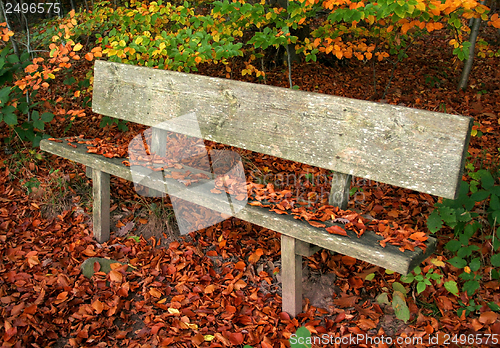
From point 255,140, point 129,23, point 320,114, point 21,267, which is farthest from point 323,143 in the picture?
point 129,23

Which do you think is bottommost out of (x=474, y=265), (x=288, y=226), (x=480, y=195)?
(x=474, y=265)

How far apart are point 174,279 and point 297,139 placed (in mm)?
1287

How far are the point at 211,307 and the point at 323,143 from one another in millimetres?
1216

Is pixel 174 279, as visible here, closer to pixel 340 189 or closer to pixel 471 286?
pixel 340 189

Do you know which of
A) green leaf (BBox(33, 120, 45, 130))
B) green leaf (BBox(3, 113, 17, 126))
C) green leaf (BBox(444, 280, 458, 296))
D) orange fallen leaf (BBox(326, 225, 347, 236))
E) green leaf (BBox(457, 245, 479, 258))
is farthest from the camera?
green leaf (BBox(33, 120, 45, 130))

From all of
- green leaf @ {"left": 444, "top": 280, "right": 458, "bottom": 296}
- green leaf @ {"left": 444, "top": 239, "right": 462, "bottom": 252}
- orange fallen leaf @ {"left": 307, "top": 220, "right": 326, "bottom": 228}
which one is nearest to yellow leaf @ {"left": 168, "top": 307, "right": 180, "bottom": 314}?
orange fallen leaf @ {"left": 307, "top": 220, "right": 326, "bottom": 228}

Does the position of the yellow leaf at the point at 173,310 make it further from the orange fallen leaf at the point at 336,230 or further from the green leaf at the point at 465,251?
the green leaf at the point at 465,251

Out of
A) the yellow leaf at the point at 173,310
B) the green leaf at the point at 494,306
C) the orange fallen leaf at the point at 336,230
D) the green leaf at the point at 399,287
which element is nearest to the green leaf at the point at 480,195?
the green leaf at the point at 494,306

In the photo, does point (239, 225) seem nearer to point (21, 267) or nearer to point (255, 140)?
point (255, 140)

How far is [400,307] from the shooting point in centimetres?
231

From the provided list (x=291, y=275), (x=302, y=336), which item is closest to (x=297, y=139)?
(x=291, y=275)

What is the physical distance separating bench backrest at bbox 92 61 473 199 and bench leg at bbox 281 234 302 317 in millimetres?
491

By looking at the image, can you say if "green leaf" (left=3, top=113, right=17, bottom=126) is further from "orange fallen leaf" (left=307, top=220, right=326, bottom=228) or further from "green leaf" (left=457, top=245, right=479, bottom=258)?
"green leaf" (left=457, top=245, right=479, bottom=258)

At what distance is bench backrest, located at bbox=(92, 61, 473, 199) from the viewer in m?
1.91
